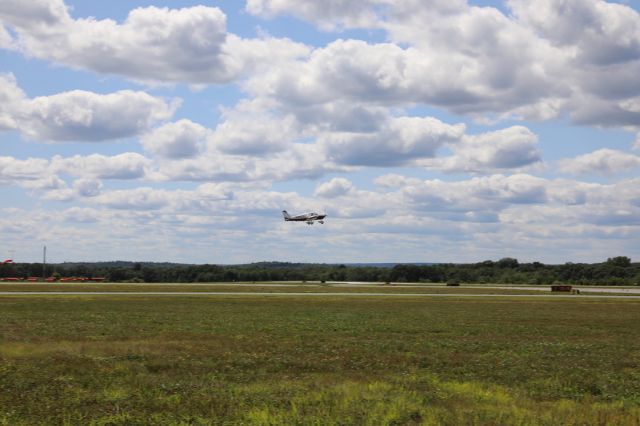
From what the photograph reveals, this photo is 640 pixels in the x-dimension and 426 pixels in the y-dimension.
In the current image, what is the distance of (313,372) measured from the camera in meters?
23.9

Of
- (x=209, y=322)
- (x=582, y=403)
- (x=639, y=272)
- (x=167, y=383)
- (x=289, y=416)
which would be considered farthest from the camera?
(x=639, y=272)

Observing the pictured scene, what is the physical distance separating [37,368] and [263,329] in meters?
16.8

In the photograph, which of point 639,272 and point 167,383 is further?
point 639,272

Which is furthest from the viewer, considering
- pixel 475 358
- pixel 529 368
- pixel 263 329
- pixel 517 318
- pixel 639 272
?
pixel 639 272

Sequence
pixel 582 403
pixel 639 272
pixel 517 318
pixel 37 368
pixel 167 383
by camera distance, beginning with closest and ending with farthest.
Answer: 1. pixel 582 403
2. pixel 167 383
3. pixel 37 368
4. pixel 517 318
5. pixel 639 272

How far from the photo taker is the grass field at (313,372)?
17.3m

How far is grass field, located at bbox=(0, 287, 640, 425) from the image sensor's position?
680 inches

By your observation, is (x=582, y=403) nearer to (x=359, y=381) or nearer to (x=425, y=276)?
(x=359, y=381)

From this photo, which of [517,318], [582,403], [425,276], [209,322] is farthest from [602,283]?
[582,403]

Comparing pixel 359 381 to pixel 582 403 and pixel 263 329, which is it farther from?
pixel 263 329

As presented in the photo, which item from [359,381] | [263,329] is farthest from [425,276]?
[359,381]

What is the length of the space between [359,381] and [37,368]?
38.6ft

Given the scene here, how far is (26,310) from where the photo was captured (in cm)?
5278

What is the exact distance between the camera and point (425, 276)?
617 feet
